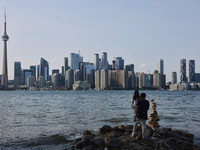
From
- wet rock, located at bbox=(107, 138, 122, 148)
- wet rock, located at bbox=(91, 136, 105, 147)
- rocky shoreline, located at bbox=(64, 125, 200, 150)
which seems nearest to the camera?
rocky shoreline, located at bbox=(64, 125, 200, 150)

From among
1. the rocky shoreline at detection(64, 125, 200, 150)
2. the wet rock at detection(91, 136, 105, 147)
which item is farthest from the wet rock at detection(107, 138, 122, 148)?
the wet rock at detection(91, 136, 105, 147)

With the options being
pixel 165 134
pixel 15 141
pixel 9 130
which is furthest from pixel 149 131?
pixel 9 130

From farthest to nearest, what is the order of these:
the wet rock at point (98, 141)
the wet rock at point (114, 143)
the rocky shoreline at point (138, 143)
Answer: the wet rock at point (98, 141) → the wet rock at point (114, 143) → the rocky shoreline at point (138, 143)

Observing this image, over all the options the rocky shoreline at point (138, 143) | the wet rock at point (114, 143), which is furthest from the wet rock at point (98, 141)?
the wet rock at point (114, 143)

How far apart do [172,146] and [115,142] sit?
296 cm

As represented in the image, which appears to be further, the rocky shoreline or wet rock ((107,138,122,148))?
wet rock ((107,138,122,148))

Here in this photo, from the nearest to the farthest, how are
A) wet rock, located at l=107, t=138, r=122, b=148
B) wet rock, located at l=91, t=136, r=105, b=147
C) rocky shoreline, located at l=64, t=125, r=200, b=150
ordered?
rocky shoreline, located at l=64, t=125, r=200, b=150, wet rock, located at l=107, t=138, r=122, b=148, wet rock, located at l=91, t=136, r=105, b=147

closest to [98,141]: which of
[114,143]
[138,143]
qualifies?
[114,143]

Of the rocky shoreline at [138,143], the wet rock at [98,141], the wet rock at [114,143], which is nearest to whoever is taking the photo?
the rocky shoreline at [138,143]

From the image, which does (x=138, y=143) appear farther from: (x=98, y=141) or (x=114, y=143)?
(x=98, y=141)

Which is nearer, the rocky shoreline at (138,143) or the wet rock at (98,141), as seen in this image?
Result: the rocky shoreline at (138,143)

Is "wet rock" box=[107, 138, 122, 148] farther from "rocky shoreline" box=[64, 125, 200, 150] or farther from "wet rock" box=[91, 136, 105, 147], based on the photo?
"wet rock" box=[91, 136, 105, 147]

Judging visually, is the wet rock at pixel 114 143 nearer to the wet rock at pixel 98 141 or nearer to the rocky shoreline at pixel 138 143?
the rocky shoreline at pixel 138 143

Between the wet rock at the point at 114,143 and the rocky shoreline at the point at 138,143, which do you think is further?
the wet rock at the point at 114,143
